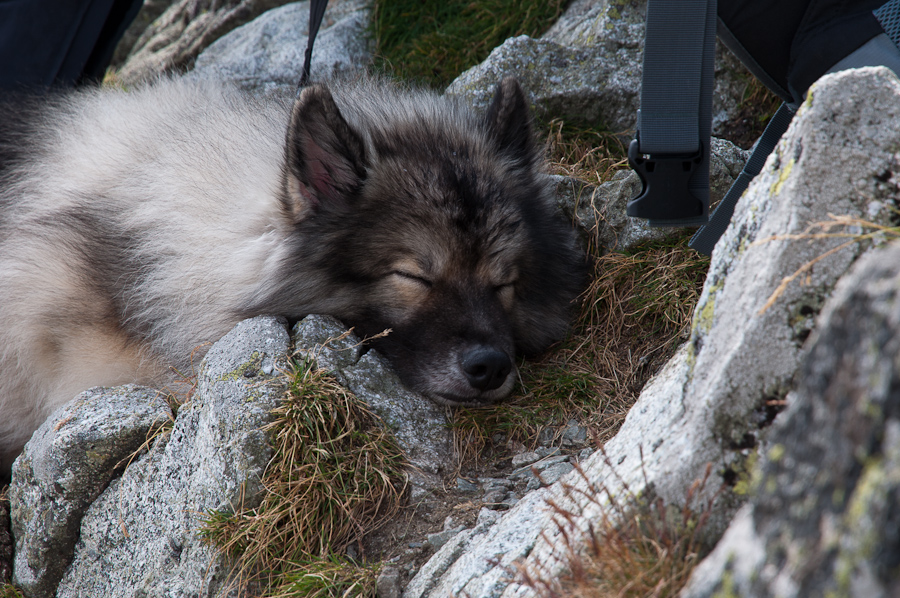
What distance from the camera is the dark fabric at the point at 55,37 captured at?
450cm

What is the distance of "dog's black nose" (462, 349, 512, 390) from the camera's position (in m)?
2.70

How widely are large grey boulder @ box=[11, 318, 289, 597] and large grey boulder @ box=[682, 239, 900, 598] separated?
177 cm

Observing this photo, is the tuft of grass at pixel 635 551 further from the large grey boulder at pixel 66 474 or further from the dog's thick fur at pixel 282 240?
the large grey boulder at pixel 66 474

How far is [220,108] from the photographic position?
3.63m

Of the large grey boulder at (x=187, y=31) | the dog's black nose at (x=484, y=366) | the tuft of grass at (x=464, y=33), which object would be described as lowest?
→ the dog's black nose at (x=484, y=366)

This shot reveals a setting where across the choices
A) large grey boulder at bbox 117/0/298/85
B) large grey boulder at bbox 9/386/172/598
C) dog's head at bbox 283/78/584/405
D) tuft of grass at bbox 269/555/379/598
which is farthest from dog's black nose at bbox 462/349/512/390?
large grey boulder at bbox 117/0/298/85

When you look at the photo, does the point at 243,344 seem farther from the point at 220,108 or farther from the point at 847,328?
the point at 847,328

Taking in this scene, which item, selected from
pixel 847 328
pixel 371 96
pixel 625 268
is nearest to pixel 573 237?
pixel 625 268

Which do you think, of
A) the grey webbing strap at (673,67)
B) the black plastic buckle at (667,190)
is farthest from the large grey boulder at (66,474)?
the grey webbing strap at (673,67)

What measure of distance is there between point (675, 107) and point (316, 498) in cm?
178

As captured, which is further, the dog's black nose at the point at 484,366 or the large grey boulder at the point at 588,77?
the large grey boulder at the point at 588,77

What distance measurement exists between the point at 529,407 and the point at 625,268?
87cm

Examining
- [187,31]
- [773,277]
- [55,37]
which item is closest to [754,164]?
[773,277]

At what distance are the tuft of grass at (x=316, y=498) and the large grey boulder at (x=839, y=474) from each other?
1.47 metres
